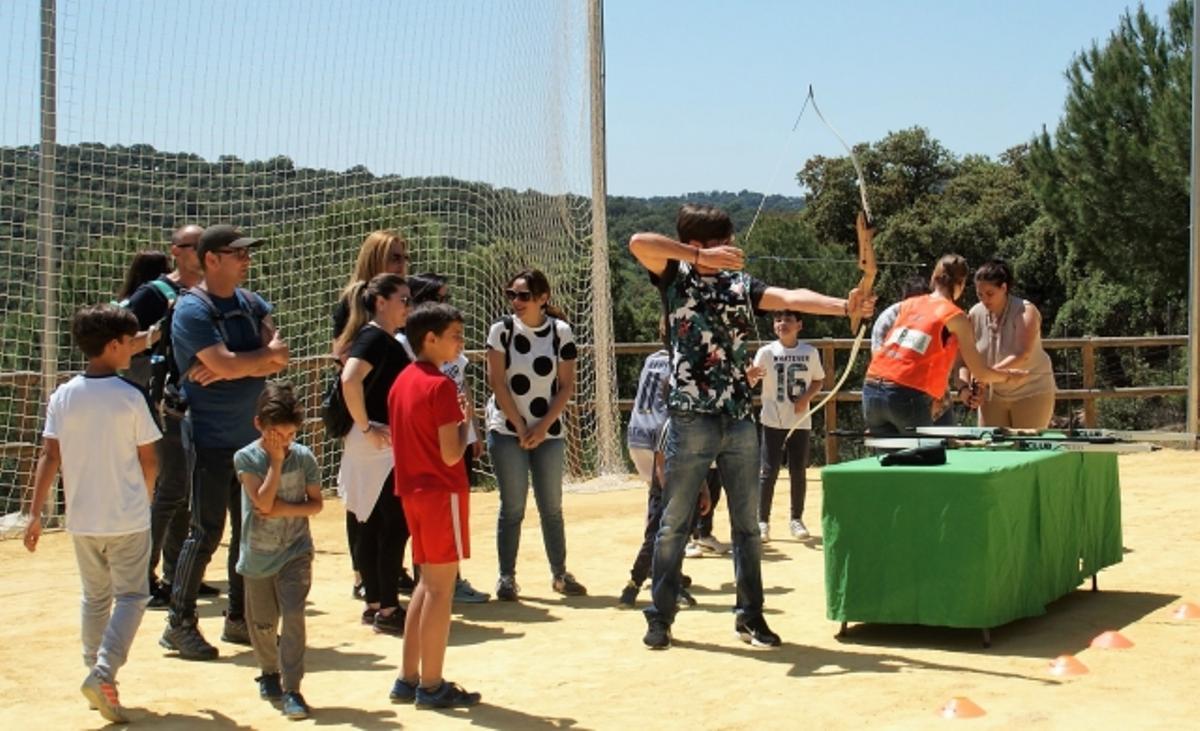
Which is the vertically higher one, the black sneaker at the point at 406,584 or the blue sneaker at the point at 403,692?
the black sneaker at the point at 406,584

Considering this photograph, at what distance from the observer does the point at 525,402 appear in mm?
7719

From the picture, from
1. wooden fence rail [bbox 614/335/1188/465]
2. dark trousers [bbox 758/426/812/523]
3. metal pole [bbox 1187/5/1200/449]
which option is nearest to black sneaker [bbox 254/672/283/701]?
dark trousers [bbox 758/426/812/523]

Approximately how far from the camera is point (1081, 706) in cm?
521

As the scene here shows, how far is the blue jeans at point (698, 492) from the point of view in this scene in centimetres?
629

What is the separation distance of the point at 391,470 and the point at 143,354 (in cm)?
188

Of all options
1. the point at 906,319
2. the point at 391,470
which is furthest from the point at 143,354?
the point at 906,319

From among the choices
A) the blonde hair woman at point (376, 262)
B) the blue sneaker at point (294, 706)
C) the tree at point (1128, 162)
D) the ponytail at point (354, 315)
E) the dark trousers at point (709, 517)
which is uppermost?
the tree at point (1128, 162)

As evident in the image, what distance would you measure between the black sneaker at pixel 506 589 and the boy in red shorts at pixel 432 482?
2264 mm

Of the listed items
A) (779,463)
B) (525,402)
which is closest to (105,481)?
(525,402)

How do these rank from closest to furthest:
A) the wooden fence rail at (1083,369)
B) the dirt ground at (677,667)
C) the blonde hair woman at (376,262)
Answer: the dirt ground at (677,667), the blonde hair woman at (376,262), the wooden fence rail at (1083,369)

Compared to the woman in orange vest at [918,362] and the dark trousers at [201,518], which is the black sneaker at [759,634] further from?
the dark trousers at [201,518]

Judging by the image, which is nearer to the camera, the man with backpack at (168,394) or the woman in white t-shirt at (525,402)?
the man with backpack at (168,394)

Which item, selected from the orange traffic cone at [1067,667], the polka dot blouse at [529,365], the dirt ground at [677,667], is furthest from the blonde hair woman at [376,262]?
the orange traffic cone at [1067,667]

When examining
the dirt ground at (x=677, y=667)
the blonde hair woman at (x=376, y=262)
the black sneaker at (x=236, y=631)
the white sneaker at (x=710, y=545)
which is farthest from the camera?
the white sneaker at (x=710, y=545)
